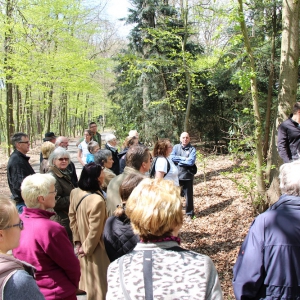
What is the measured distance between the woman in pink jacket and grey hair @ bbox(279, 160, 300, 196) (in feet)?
5.70

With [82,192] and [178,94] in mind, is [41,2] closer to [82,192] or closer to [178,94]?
[178,94]

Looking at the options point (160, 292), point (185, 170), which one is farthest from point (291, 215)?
point (185, 170)

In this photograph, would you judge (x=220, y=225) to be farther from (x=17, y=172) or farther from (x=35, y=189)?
(x=35, y=189)

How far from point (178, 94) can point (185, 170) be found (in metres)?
7.97

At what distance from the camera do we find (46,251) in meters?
2.25

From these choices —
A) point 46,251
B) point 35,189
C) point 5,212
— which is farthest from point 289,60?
point 5,212

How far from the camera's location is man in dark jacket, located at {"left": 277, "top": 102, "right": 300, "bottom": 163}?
14.3 feet

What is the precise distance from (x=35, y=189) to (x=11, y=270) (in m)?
1.21

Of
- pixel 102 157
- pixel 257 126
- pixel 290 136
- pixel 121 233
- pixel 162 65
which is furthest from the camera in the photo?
pixel 162 65

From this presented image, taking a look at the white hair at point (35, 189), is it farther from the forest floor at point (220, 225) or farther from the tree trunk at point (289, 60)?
the tree trunk at point (289, 60)

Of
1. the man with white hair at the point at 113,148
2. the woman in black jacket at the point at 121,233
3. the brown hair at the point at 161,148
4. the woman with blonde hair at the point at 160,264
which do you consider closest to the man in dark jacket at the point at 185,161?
the man with white hair at the point at 113,148


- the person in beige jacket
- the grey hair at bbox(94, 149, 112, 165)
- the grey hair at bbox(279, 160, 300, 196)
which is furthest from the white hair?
the grey hair at bbox(279, 160, 300, 196)

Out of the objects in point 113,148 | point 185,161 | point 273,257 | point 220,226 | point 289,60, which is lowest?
point 220,226

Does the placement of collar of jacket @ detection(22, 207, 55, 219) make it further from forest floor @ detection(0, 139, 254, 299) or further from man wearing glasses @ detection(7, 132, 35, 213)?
forest floor @ detection(0, 139, 254, 299)
